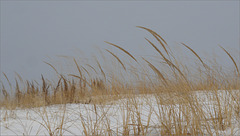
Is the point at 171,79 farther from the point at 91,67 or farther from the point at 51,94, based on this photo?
the point at 51,94

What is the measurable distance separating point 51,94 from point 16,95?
76cm

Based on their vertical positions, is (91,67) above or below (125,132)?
above

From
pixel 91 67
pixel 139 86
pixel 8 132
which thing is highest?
pixel 91 67

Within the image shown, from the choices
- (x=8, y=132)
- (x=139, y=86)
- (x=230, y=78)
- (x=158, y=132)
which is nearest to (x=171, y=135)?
(x=158, y=132)

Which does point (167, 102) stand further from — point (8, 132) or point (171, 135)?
point (8, 132)

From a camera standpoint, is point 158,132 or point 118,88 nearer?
point 158,132

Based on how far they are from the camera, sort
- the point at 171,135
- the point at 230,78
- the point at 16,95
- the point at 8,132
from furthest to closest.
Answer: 1. the point at 16,95
2. the point at 230,78
3. the point at 8,132
4. the point at 171,135

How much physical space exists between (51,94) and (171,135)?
349 cm

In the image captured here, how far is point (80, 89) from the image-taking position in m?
4.21

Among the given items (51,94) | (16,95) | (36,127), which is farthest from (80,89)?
(36,127)

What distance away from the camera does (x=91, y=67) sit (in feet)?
7.22

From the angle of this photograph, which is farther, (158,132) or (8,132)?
(8,132)

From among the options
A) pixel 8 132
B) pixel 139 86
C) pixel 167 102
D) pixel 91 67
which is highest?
pixel 91 67

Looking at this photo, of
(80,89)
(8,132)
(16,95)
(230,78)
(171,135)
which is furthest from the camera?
(16,95)
